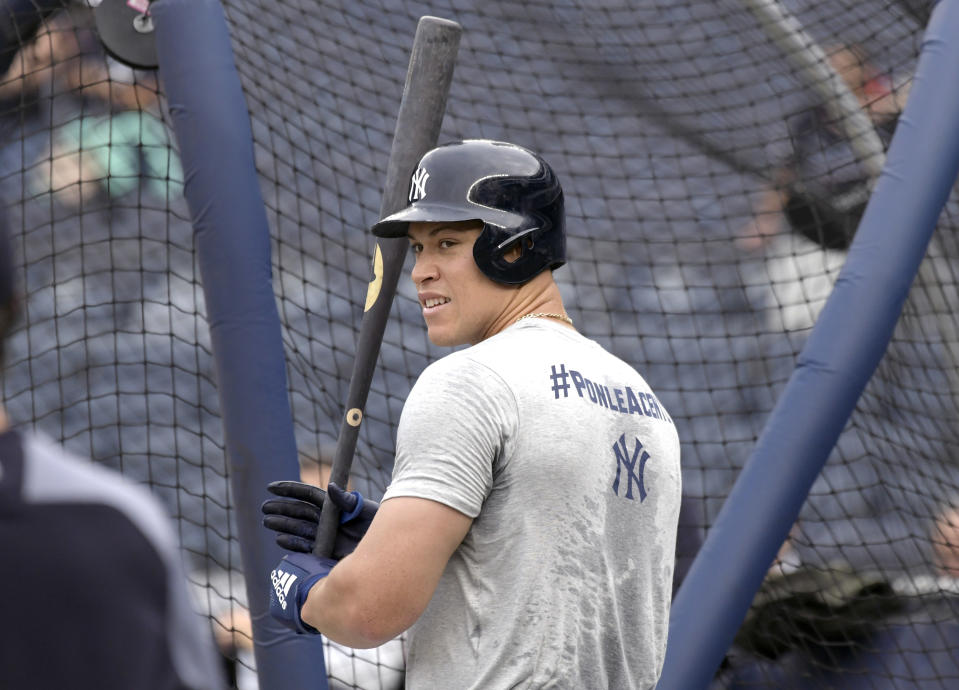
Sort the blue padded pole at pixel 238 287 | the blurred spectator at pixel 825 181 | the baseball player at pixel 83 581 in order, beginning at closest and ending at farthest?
the baseball player at pixel 83 581
the blue padded pole at pixel 238 287
the blurred spectator at pixel 825 181

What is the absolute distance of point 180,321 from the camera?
5879 mm

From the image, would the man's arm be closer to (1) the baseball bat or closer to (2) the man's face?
(2) the man's face

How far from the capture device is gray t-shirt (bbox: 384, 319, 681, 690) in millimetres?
1705

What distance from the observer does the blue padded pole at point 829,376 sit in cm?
299

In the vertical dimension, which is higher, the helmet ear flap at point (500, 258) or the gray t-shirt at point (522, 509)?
the helmet ear flap at point (500, 258)

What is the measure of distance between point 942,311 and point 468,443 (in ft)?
8.22

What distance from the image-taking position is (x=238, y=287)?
281cm

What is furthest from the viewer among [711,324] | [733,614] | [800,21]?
[711,324]

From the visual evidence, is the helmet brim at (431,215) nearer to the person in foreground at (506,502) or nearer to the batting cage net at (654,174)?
the person in foreground at (506,502)

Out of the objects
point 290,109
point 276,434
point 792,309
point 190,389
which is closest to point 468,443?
point 276,434

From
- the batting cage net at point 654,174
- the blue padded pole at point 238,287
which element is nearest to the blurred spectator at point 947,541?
the batting cage net at point 654,174

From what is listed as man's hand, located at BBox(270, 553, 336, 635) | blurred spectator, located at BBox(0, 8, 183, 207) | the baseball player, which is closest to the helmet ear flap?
man's hand, located at BBox(270, 553, 336, 635)

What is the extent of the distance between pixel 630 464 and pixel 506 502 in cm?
22

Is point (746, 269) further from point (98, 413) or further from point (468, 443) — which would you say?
point (468, 443)
